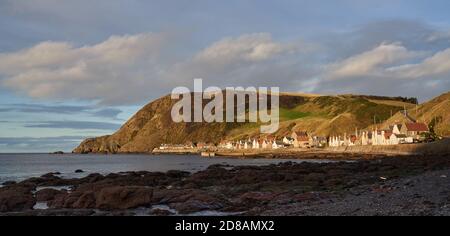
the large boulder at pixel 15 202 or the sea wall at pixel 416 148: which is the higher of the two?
the sea wall at pixel 416 148

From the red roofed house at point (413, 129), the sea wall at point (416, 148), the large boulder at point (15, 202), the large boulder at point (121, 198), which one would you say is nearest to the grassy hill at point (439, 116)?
the red roofed house at point (413, 129)

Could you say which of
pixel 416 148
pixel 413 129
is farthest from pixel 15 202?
pixel 413 129

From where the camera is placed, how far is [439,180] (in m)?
33.1

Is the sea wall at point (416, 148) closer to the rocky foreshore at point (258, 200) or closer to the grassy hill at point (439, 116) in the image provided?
Result: the grassy hill at point (439, 116)

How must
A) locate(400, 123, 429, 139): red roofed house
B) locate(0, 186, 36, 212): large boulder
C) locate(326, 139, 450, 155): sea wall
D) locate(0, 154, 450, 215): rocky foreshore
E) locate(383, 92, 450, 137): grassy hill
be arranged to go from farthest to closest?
locate(383, 92, 450, 137): grassy hill
locate(400, 123, 429, 139): red roofed house
locate(326, 139, 450, 155): sea wall
locate(0, 186, 36, 212): large boulder
locate(0, 154, 450, 215): rocky foreshore

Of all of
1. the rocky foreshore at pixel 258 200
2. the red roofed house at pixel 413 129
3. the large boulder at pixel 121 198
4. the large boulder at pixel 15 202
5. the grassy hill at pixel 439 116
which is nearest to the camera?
the rocky foreshore at pixel 258 200

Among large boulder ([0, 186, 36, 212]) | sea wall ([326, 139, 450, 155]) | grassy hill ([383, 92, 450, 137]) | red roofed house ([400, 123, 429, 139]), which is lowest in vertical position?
large boulder ([0, 186, 36, 212])

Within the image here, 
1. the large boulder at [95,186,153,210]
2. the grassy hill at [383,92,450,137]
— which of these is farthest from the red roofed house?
the large boulder at [95,186,153,210]

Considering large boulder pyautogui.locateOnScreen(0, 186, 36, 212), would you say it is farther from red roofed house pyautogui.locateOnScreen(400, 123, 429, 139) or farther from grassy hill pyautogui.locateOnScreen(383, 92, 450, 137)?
grassy hill pyautogui.locateOnScreen(383, 92, 450, 137)

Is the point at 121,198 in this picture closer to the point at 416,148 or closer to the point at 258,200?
the point at 258,200

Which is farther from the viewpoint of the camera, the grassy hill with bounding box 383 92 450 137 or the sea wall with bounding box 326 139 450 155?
the grassy hill with bounding box 383 92 450 137

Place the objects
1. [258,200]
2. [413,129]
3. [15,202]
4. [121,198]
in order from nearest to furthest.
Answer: [121,198]
[15,202]
[258,200]
[413,129]
